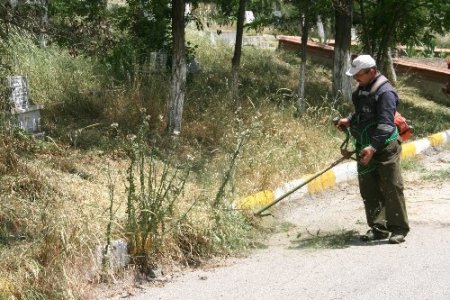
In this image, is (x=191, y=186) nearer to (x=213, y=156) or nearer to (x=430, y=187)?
(x=213, y=156)

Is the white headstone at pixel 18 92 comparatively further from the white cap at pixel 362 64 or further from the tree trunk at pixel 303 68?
the tree trunk at pixel 303 68

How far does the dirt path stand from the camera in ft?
15.7

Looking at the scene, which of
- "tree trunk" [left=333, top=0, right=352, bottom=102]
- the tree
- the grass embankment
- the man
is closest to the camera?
the grass embankment

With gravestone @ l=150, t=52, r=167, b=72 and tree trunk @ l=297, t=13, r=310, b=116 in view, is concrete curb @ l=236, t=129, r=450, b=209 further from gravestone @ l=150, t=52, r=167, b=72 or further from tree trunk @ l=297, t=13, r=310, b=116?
gravestone @ l=150, t=52, r=167, b=72

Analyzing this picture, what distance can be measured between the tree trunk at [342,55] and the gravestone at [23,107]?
568 centimetres

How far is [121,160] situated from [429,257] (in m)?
3.49

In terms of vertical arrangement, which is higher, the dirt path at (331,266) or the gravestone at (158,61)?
the gravestone at (158,61)

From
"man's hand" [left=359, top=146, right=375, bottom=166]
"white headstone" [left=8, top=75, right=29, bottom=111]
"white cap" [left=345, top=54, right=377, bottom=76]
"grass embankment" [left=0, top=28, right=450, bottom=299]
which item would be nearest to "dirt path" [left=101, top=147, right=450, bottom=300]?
"grass embankment" [left=0, top=28, right=450, bottom=299]

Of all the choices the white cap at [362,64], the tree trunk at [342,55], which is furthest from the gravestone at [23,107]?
the tree trunk at [342,55]

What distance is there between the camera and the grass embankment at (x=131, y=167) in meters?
4.76

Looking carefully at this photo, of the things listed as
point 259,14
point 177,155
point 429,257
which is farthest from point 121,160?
point 259,14

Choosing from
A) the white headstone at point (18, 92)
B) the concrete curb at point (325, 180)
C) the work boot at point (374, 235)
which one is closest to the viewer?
the work boot at point (374, 235)

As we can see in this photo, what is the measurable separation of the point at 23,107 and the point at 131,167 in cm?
Result: 279

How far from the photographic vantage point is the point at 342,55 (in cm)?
1191
